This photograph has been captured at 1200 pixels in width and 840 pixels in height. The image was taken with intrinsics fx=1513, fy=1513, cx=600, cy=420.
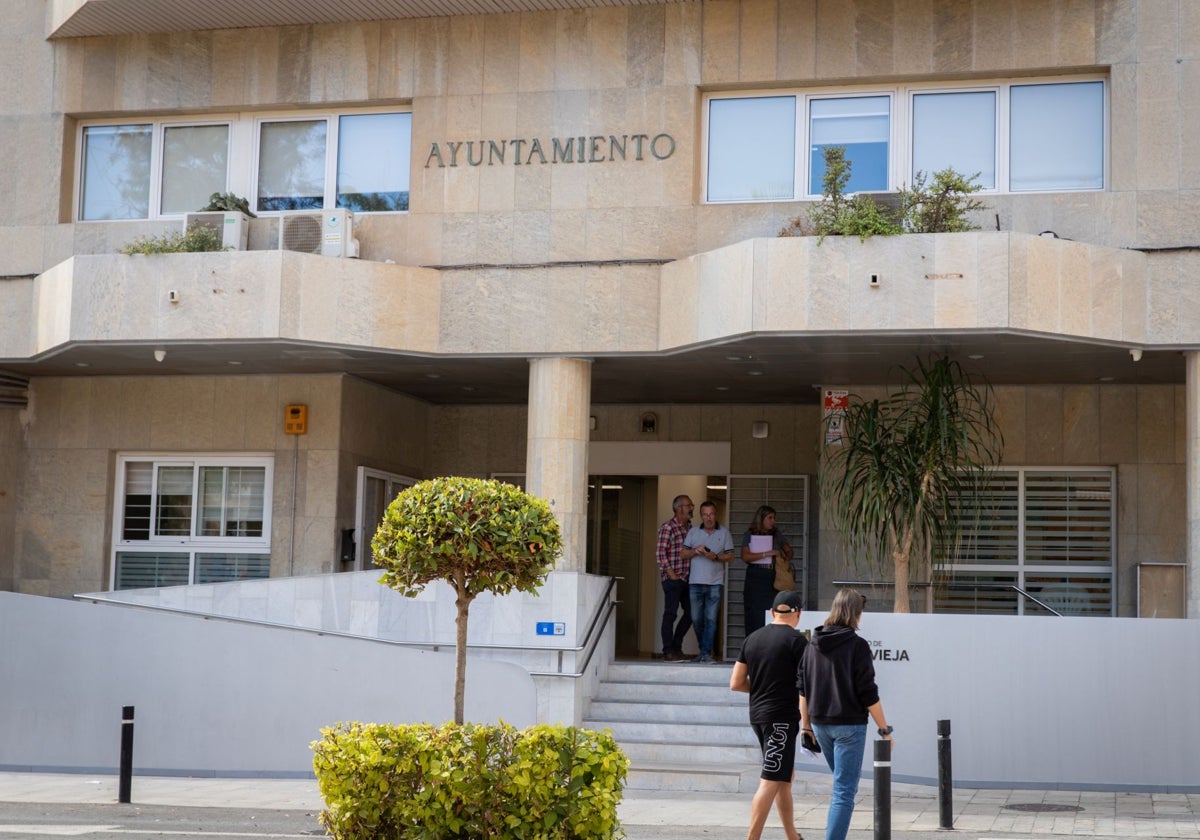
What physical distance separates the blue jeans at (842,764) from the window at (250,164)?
9615 mm

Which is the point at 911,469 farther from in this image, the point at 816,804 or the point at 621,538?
the point at 621,538

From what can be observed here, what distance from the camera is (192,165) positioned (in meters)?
17.7

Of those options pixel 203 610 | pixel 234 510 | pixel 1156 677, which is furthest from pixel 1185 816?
pixel 234 510

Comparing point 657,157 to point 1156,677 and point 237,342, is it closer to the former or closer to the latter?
point 237,342

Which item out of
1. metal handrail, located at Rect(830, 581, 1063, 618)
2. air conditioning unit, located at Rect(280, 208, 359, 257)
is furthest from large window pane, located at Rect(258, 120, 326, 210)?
metal handrail, located at Rect(830, 581, 1063, 618)

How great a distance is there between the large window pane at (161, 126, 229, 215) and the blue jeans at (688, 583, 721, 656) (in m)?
7.12

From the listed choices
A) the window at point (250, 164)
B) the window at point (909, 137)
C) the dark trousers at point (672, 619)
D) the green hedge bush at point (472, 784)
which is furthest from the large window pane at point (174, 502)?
the green hedge bush at point (472, 784)

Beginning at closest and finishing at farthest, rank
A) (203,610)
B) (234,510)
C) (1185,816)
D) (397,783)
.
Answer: (397,783), (1185,816), (203,610), (234,510)

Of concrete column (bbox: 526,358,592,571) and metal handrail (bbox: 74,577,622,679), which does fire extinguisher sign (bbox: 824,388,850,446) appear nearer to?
concrete column (bbox: 526,358,592,571)

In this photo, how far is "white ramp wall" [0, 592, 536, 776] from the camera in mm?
14805

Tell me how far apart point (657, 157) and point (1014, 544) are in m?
5.93

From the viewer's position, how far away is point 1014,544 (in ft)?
55.9

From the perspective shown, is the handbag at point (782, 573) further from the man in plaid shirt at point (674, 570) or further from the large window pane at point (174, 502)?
the large window pane at point (174, 502)

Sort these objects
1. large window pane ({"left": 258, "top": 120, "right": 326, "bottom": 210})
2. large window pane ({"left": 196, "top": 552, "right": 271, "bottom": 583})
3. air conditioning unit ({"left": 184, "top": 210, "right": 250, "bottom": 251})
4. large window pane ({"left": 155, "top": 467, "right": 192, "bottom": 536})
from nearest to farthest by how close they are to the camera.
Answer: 1. air conditioning unit ({"left": 184, "top": 210, "right": 250, "bottom": 251})
2. large window pane ({"left": 258, "top": 120, "right": 326, "bottom": 210})
3. large window pane ({"left": 196, "top": 552, "right": 271, "bottom": 583})
4. large window pane ({"left": 155, "top": 467, "right": 192, "bottom": 536})
